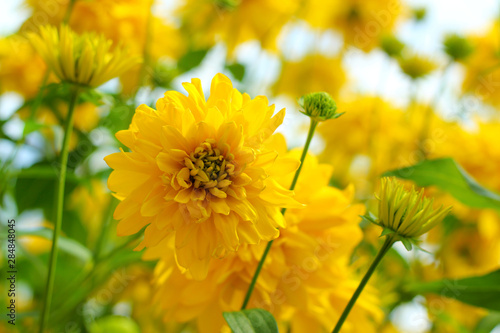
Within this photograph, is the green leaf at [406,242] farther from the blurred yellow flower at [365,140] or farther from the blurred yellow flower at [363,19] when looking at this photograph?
the blurred yellow flower at [363,19]

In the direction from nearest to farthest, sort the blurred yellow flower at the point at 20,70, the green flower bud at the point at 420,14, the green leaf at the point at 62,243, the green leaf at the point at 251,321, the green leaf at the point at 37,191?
the green leaf at the point at 251,321 → the green leaf at the point at 62,243 → the green leaf at the point at 37,191 → the blurred yellow flower at the point at 20,70 → the green flower bud at the point at 420,14

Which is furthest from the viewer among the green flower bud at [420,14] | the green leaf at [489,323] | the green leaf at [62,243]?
the green flower bud at [420,14]

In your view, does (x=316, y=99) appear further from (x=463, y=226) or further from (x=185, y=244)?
(x=463, y=226)

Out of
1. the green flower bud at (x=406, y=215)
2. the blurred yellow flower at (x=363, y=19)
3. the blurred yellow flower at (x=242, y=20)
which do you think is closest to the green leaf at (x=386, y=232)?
the green flower bud at (x=406, y=215)

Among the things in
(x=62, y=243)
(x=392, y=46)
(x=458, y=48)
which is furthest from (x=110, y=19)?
(x=458, y=48)

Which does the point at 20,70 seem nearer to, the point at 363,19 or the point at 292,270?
the point at 292,270

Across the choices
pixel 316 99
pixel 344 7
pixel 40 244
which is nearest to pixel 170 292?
pixel 316 99

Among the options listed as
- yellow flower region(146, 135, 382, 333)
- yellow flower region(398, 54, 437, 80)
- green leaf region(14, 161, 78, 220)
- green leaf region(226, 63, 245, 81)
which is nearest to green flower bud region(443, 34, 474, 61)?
yellow flower region(398, 54, 437, 80)
